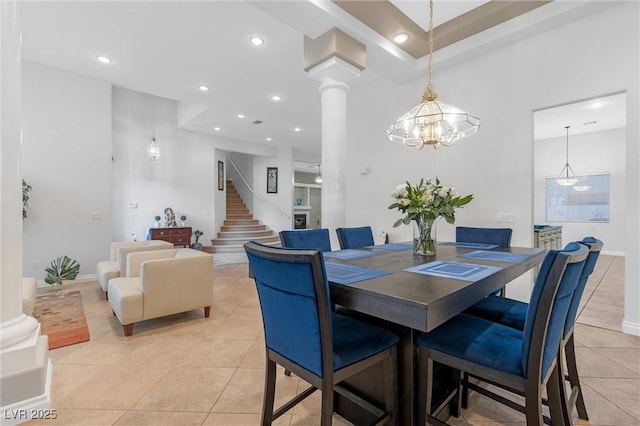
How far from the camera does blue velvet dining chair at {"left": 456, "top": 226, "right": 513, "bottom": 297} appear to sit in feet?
8.59

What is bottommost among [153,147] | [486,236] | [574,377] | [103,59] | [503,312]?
[574,377]

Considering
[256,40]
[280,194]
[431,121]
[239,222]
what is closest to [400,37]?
[431,121]

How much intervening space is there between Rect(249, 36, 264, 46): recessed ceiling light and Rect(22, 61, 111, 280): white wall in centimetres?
323

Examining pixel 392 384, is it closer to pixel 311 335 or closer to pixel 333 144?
pixel 311 335

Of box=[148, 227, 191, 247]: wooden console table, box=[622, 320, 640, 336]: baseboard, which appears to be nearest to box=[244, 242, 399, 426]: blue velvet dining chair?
box=[622, 320, 640, 336]: baseboard

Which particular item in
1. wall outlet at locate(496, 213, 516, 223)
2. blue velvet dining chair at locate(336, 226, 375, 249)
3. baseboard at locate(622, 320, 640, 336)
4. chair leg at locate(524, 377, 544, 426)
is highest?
wall outlet at locate(496, 213, 516, 223)

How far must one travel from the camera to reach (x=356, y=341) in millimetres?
1221

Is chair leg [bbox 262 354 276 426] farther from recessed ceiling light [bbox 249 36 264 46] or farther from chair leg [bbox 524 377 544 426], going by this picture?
recessed ceiling light [bbox 249 36 264 46]

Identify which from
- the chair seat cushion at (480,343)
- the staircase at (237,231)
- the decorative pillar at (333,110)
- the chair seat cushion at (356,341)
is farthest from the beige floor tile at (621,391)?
the staircase at (237,231)

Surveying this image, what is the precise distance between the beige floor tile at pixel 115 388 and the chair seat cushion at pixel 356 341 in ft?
4.59

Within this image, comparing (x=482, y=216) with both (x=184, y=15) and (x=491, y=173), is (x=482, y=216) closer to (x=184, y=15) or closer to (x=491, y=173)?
(x=491, y=173)

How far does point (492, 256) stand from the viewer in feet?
6.38

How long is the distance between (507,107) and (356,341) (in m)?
3.23

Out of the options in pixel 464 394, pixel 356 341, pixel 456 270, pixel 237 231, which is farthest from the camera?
pixel 237 231
